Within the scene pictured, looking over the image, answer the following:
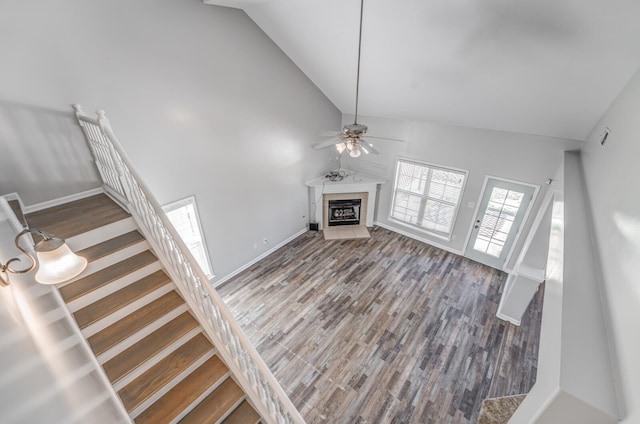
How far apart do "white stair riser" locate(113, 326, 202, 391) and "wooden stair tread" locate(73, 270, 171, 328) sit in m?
0.51

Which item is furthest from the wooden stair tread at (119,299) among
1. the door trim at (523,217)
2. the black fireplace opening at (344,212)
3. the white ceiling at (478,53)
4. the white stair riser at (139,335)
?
the door trim at (523,217)

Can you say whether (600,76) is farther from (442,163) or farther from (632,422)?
(632,422)

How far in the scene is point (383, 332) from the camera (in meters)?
4.46

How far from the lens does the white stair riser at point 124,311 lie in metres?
2.09

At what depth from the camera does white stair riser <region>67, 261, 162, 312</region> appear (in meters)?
2.15

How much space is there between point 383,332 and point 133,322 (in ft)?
12.1

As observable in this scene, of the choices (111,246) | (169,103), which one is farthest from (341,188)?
(111,246)

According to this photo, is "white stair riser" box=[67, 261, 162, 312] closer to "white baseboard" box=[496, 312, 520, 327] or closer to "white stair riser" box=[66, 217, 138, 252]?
"white stair riser" box=[66, 217, 138, 252]

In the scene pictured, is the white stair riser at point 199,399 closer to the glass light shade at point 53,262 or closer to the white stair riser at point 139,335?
the white stair riser at point 139,335

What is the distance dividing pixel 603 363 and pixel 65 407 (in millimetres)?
2128

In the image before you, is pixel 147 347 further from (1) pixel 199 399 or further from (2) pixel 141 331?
(1) pixel 199 399

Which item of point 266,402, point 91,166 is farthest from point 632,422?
point 91,166

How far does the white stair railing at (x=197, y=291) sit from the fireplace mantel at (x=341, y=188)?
438 centimetres

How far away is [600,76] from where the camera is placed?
285cm
